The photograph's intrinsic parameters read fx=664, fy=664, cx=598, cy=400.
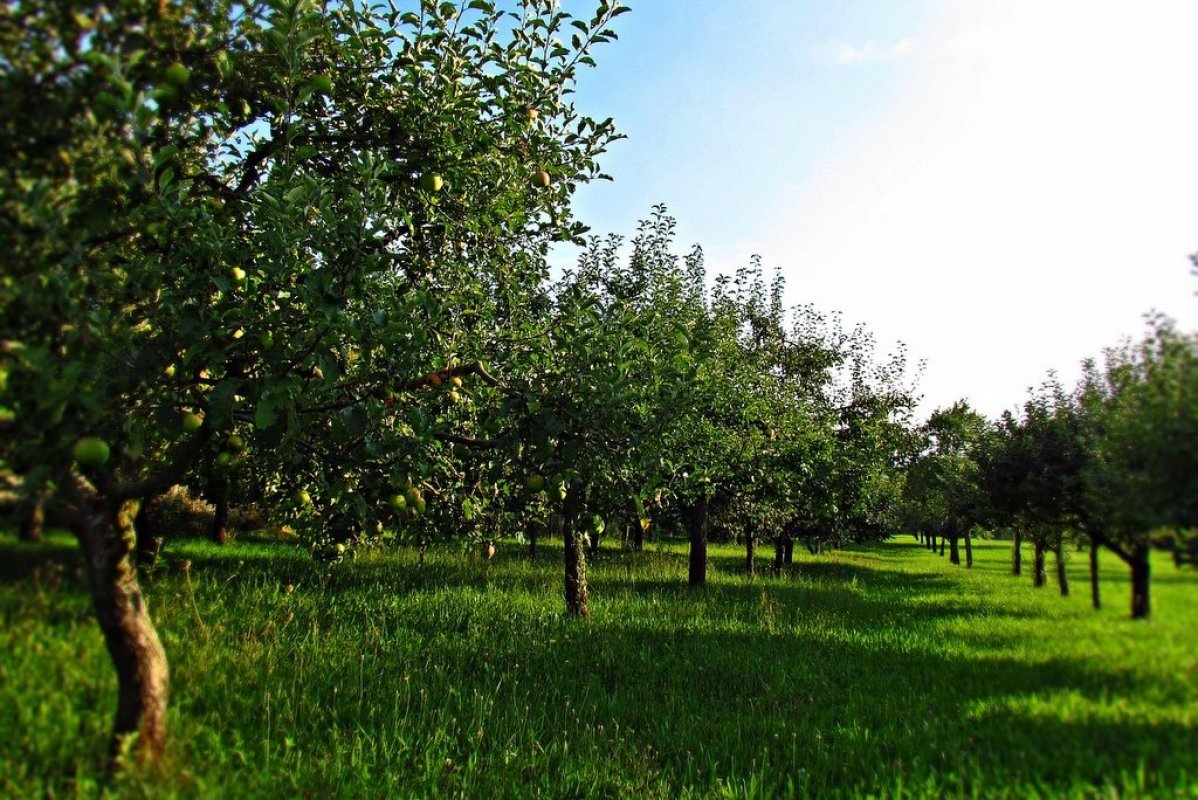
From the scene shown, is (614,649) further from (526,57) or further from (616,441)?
(526,57)

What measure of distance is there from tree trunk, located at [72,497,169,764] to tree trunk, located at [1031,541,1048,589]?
4.48 meters

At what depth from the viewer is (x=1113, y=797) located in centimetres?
214

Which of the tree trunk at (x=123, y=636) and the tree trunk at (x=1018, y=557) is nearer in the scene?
the tree trunk at (x=123, y=636)

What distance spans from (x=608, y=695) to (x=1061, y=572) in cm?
486

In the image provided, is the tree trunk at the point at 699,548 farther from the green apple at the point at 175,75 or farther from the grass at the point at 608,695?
the green apple at the point at 175,75

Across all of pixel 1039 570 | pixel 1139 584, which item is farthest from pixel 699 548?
pixel 1139 584

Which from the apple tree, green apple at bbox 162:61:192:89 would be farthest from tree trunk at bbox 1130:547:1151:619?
green apple at bbox 162:61:192:89

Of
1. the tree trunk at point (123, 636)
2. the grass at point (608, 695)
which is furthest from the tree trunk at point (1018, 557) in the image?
the tree trunk at point (123, 636)

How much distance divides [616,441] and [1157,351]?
303 centimetres

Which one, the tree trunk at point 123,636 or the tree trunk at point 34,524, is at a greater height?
the tree trunk at point 34,524

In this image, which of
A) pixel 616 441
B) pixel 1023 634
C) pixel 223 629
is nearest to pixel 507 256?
pixel 616 441

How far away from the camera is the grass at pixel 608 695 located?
248cm

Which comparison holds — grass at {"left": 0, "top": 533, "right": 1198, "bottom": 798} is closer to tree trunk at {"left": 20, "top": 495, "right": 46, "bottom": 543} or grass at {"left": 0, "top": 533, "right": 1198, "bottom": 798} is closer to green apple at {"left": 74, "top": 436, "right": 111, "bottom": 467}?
tree trunk at {"left": 20, "top": 495, "right": 46, "bottom": 543}

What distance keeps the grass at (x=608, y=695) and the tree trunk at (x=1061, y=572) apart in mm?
101
